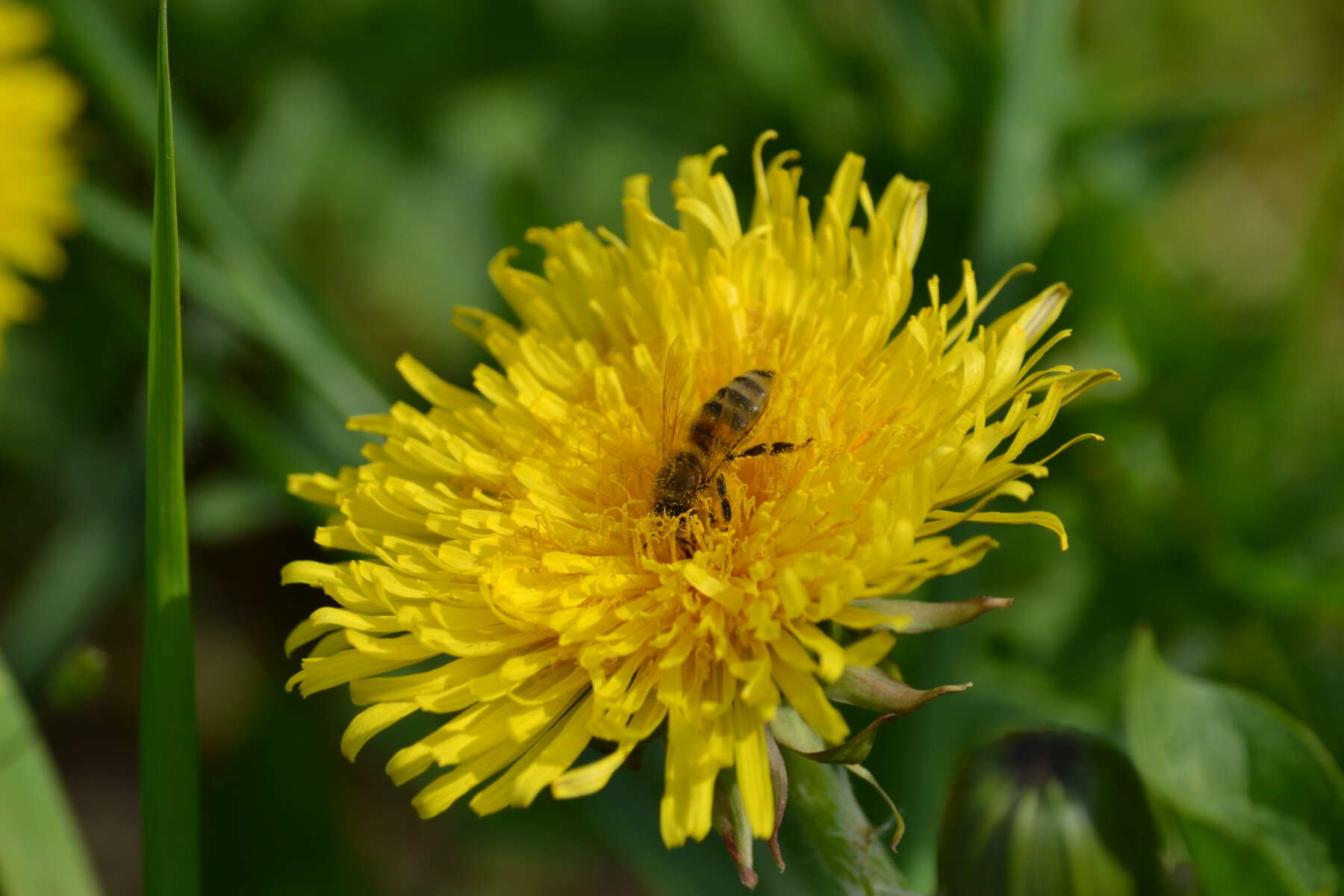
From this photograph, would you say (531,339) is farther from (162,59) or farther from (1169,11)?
(1169,11)

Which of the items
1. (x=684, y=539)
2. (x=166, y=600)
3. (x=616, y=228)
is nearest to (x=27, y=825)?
(x=166, y=600)

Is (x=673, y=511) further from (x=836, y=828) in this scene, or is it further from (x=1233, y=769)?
(x=1233, y=769)

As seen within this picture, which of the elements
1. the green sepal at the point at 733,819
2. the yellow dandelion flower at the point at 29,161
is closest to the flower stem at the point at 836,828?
the green sepal at the point at 733,819

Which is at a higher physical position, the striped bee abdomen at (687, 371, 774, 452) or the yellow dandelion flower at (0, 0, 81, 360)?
the yellow dandelion flower at (0, 0, 81, 360)

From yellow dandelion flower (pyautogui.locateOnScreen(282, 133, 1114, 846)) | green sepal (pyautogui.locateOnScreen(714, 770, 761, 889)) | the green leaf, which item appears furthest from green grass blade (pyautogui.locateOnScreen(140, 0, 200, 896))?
the green leaf

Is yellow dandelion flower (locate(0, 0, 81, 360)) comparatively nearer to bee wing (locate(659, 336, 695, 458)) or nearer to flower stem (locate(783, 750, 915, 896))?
bee wing (locate(659, 336, 695, 458))

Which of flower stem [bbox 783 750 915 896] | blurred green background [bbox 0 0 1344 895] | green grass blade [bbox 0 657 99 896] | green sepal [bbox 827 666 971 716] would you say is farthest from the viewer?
blurred green background [bbox 0 0 1344 895]
